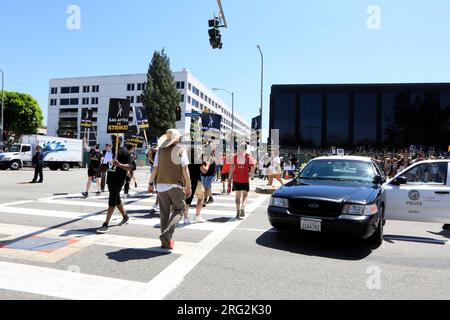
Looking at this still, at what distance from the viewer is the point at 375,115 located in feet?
106

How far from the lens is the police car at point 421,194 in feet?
23.0

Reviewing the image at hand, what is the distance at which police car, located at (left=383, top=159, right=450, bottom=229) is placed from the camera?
7013 mm

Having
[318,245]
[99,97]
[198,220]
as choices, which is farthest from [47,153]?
[99,97]

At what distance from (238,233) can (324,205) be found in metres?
2.00

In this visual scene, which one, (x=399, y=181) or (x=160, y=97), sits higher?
(x=160, y=97)

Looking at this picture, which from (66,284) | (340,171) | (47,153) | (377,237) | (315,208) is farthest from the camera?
(47,153)

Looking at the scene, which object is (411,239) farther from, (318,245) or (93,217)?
(93,217)

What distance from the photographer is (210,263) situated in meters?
4.97

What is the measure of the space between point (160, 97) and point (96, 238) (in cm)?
5426

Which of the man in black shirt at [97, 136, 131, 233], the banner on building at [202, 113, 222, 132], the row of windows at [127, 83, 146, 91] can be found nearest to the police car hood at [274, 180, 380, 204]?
the man in black shirt at [97, 136, 131, 233]

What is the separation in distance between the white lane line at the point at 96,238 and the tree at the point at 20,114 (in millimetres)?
53524

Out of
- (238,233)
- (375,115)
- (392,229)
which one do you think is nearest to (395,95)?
(375,115)

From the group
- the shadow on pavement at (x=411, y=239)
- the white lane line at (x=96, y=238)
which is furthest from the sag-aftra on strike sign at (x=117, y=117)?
the shadow on pavement at (x=411, y=239)
